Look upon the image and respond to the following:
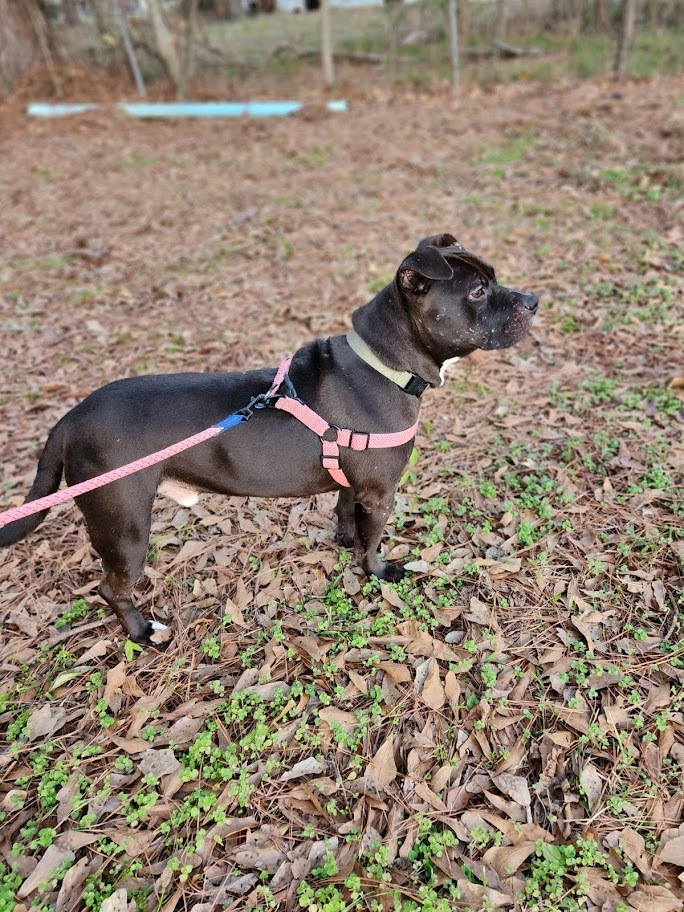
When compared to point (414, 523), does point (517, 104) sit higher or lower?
higher

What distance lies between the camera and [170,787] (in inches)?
104

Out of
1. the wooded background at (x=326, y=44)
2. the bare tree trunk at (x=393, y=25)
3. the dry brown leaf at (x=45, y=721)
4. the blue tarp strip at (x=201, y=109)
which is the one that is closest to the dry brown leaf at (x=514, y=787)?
the dry brown leaf at (x=45, y=721)

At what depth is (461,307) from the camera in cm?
298

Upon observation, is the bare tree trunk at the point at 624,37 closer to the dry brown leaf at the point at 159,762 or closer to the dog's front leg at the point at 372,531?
the dog's front leg at the point at 372,531

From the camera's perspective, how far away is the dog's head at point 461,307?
2936 millimetres

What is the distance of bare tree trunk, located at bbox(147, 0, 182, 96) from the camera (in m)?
12.8

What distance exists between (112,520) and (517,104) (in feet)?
43.0

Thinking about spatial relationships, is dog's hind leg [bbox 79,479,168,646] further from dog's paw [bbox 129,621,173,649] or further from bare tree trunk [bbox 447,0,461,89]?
bare tree trunk [bbox 447,0,461,89]

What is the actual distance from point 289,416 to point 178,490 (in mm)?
746

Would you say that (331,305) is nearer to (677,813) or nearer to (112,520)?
(112,520)

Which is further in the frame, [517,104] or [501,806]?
[517,104]

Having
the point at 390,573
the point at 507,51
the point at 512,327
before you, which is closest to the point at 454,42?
the point at 507,51

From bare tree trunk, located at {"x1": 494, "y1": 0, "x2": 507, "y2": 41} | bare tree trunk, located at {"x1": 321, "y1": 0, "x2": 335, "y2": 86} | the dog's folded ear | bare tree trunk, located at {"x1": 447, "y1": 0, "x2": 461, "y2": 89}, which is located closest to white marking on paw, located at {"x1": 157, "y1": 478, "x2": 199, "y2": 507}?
the dog's folded ear

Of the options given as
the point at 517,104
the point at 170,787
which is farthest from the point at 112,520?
the point at 517,104
